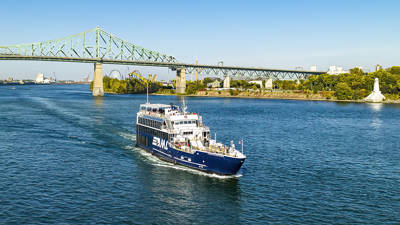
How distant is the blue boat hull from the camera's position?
39.1 metres

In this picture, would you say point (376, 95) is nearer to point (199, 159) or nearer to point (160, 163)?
point (160, 163)

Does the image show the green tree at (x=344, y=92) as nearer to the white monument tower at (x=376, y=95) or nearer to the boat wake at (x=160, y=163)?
the white monument tower at (x=376, y=95)

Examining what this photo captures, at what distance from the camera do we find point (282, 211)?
103 ft

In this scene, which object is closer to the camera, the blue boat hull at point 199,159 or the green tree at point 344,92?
the blue boat hull at point 199,159

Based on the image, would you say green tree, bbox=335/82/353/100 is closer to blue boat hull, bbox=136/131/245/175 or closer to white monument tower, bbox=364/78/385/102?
white monument tower, bbox=364/78/385/102

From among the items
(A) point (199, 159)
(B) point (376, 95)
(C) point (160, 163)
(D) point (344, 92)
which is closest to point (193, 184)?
(A) point (199, 159)

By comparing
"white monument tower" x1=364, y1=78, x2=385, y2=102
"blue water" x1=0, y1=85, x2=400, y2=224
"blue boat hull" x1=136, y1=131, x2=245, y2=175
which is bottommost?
"blue water" x1=0, y1=85, x2=400, y2=224

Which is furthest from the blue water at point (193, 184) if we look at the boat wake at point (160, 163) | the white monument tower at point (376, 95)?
the white monument tower at point (376, 95)

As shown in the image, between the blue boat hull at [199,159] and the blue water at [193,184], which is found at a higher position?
the blue boat hull at [199,159]

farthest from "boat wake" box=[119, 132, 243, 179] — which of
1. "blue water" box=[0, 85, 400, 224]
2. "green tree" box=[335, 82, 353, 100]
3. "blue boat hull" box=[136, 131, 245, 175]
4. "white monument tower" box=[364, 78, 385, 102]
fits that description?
"green tree" box=[335, 82, 353, 100]

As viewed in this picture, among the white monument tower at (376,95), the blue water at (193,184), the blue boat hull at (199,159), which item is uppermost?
the white monument tower at (376,95)

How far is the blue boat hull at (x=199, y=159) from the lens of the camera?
128ft

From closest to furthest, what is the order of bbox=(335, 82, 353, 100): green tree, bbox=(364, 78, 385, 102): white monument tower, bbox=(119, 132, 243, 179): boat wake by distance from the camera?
bbox=(119, 132, 243, 179): boat wake, bbox=(364, 78, 385, 102): white monument tower, bbox=(335, 82, 353, 100): green tree

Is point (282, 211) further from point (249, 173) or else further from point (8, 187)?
point (8, 187)
